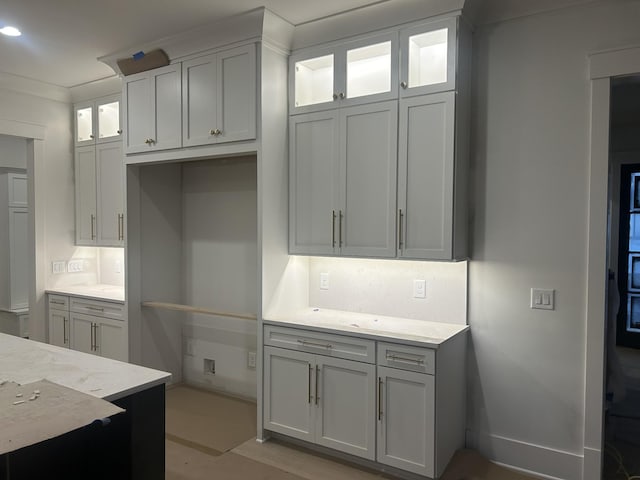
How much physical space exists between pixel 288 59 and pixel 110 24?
1.16 metres

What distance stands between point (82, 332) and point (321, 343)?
2.50m

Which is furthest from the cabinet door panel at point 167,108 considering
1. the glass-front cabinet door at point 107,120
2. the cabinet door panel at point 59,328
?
the cabinet door panel at point 59,328

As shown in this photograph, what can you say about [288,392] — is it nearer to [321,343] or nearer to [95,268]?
[321,343]

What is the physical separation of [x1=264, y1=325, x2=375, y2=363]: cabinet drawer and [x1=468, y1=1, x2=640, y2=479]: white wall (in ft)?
2.30

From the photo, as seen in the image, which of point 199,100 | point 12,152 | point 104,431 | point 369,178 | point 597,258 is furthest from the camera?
point 12,152

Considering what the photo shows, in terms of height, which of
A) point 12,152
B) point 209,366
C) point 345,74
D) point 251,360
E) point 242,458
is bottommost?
point 242,458

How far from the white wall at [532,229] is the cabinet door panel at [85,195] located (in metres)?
3.40

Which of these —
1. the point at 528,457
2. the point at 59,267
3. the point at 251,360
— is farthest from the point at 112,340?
the point at 528,457

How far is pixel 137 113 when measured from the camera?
368 cm

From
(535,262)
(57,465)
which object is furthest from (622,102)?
(57,465)

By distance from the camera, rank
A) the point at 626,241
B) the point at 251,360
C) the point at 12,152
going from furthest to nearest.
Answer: the point at 626,241 → the point at 12,152 → the point at 251,360

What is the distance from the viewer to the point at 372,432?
108 inches

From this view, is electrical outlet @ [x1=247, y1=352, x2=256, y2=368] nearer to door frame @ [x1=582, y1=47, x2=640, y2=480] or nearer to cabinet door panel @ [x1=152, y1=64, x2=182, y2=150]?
cabinet door panel @ [x1=152, y1=64, x2=182, y2=150]

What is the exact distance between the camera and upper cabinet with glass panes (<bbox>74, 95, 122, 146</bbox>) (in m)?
4.33
